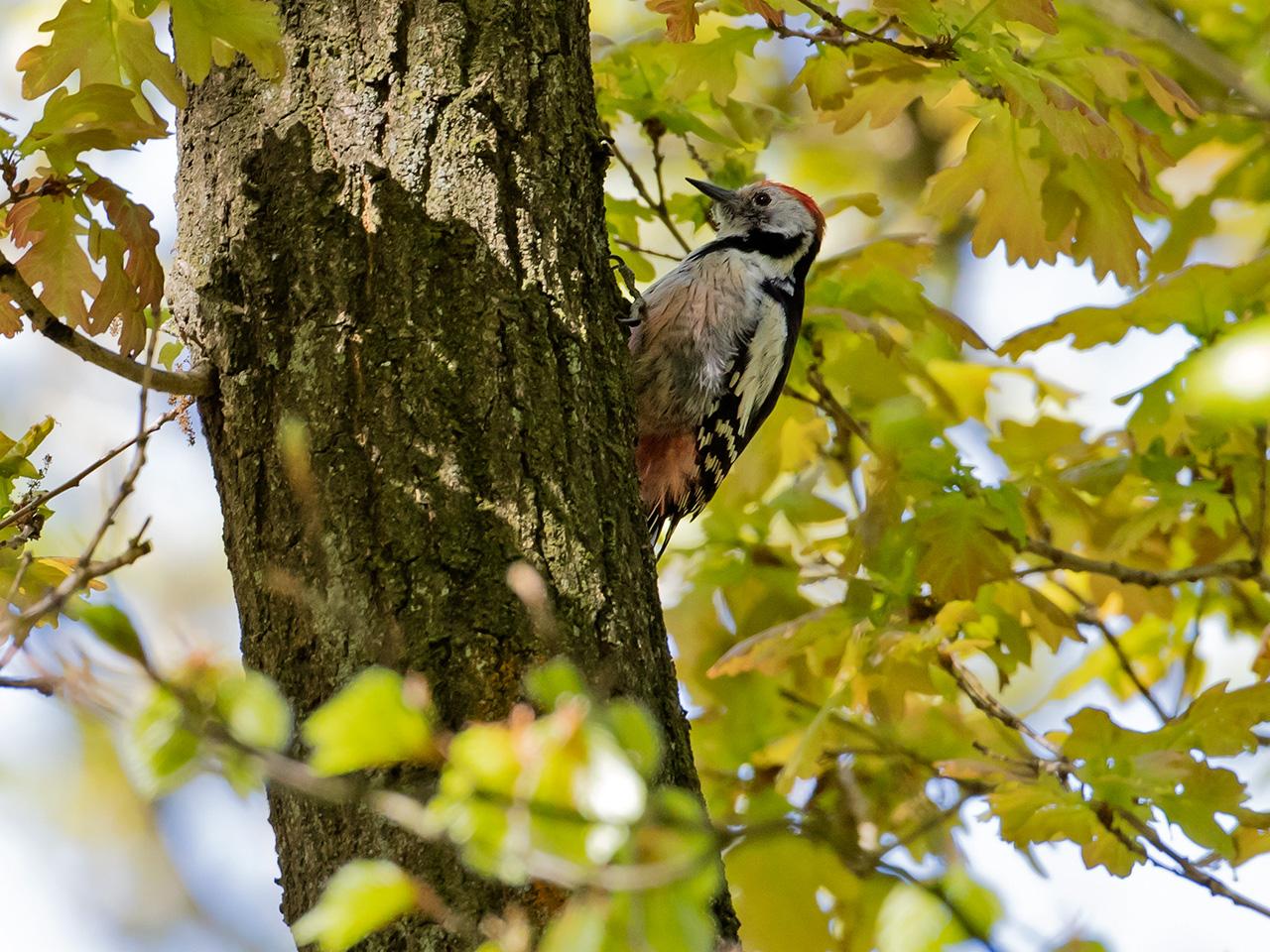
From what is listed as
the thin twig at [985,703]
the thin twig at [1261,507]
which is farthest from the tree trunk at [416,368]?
the thin twig at [1261,507]

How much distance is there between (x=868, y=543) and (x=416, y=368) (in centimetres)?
150

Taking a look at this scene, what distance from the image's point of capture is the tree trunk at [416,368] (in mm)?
1915

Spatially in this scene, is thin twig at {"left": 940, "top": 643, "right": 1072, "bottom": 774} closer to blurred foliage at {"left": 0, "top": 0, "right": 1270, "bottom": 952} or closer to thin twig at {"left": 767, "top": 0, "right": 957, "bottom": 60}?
blurred foliage at {"left": 0, "top": 0, "right": 1270, "bottom": 952}

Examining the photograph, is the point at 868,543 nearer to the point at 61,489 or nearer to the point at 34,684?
the point at 61,489

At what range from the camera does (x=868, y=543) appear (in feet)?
10.5

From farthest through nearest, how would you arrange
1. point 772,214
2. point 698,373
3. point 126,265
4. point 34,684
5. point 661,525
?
point 772,214
point 661,525
point 698,373
point 126,265
point 34,684

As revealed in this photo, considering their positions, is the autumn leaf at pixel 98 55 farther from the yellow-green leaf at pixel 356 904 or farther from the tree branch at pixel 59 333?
the yellow-green leaf at pixel 356 904

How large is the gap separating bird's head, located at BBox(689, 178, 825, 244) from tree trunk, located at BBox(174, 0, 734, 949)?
2583mm

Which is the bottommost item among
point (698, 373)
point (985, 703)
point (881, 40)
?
point (985, 703)

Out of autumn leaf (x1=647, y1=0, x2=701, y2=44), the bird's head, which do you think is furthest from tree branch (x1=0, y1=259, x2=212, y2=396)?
the bird's head

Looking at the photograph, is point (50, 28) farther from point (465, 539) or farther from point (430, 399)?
point (465, 539)

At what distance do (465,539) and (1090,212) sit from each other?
5.86 feet

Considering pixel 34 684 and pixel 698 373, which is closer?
pixel 34 684

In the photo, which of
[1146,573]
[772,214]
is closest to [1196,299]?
[1146,573]
